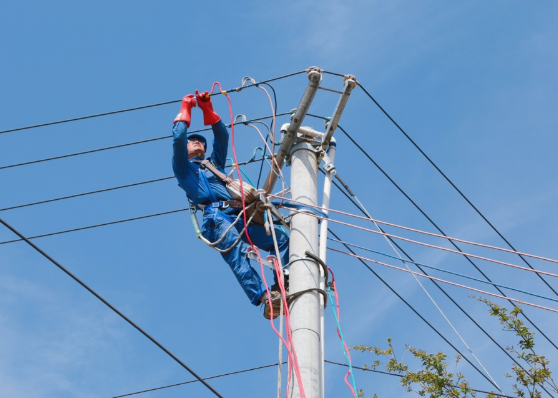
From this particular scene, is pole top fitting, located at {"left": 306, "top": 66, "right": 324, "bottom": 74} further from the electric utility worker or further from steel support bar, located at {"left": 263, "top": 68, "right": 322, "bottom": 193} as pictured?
the electric utility worker

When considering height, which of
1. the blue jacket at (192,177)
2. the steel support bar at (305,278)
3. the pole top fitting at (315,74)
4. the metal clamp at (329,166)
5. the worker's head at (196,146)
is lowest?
the steel support bar at (305,278)

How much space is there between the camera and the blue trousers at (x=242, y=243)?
6.54 metres

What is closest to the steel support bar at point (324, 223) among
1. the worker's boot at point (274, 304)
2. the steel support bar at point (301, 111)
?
the steel support bar at point (301, 111)

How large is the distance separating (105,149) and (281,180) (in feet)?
7.68

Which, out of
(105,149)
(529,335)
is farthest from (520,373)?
(105,149)

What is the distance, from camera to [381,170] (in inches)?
332

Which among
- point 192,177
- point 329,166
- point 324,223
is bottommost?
point 324,223

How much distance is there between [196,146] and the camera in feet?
25.5

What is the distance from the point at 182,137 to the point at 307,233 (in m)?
1.57

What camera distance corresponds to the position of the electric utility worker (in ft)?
21.8

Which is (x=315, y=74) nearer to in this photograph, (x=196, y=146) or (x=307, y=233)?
(x=307, y=233)

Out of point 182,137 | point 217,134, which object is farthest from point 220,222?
point 217,134

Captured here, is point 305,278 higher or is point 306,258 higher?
point 306,258

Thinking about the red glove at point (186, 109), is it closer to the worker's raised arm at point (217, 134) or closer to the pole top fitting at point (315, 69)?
the worker's raised arm at point (217, 134)
